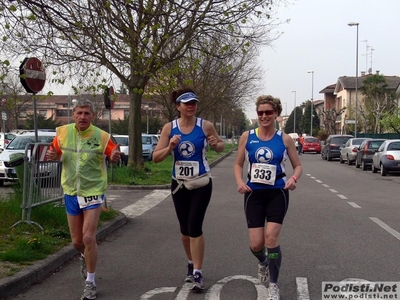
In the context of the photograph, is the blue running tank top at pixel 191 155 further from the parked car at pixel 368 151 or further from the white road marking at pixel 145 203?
the parked car at pixel 368 151

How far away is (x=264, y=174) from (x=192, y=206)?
832 mm

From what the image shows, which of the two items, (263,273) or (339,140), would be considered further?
(339,140)

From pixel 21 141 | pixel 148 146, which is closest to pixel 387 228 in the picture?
pixel 21 141

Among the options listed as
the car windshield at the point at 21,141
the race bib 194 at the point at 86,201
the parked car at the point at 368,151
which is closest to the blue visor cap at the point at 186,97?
the race bib 194 at the point at 86,201

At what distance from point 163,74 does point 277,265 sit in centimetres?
1173

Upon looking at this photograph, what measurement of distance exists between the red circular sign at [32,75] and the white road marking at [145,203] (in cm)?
347

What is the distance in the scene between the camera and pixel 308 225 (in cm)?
1042

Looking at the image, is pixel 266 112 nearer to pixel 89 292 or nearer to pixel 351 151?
pixel 89 292

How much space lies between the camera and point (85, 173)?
5.81 meters

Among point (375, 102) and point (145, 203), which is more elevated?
point (375, 102)

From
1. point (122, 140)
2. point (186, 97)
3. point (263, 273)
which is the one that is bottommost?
point (263, 273)

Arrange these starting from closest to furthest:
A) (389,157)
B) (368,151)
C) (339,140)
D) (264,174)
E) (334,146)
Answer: (264,174) → (389,157) → (368,151) → (334,146) → (339,140)

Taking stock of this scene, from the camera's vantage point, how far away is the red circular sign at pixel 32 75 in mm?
9039

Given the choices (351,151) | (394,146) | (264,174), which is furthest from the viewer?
(351,151)
